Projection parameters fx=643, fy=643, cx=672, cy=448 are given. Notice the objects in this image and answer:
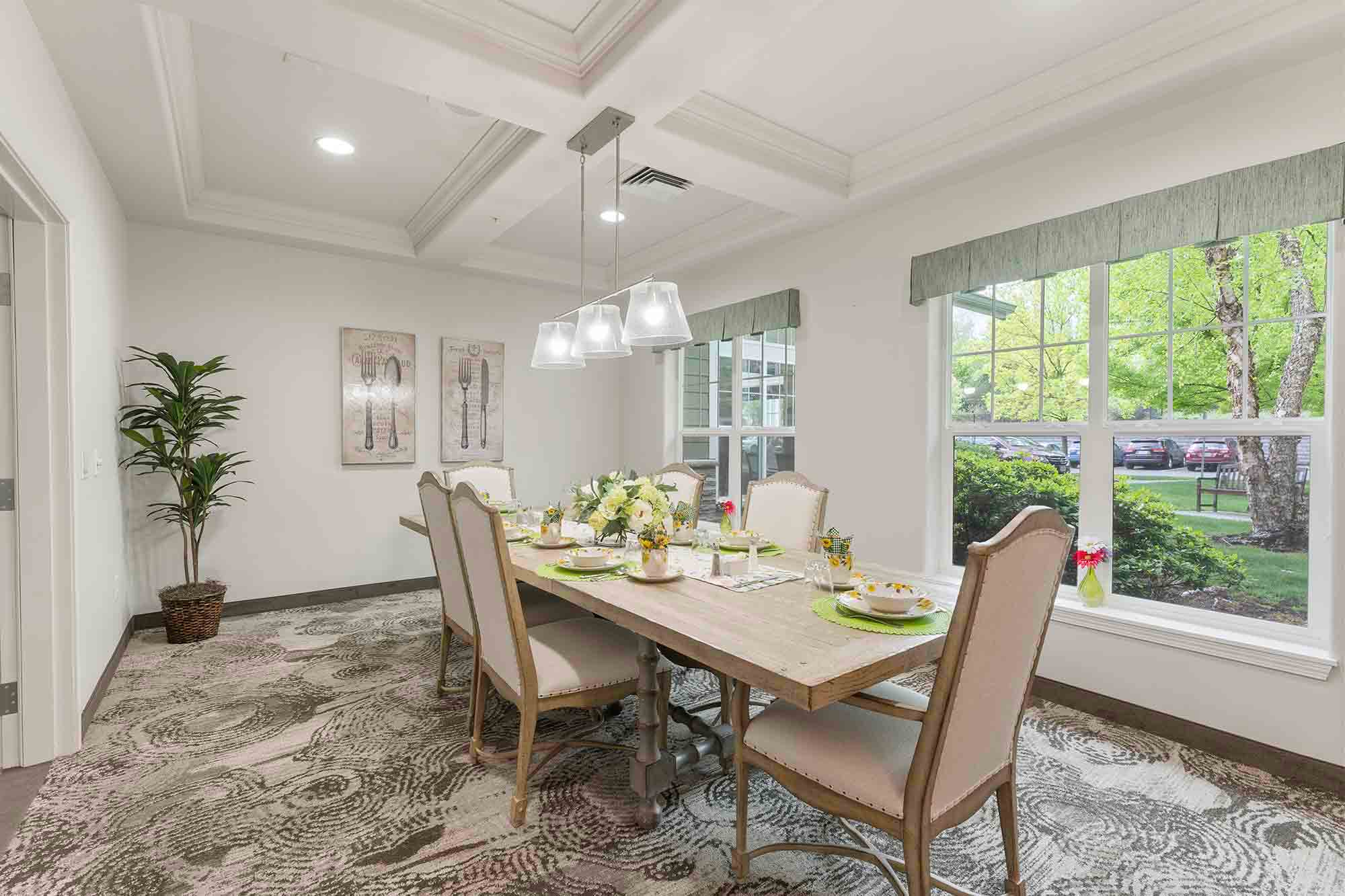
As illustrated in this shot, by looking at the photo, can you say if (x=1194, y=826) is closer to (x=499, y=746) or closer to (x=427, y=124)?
(x=499, y=746)

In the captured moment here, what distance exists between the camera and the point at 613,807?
2.03m

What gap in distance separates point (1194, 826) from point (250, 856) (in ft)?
9.10

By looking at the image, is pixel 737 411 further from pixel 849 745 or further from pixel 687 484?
pixel 849 745

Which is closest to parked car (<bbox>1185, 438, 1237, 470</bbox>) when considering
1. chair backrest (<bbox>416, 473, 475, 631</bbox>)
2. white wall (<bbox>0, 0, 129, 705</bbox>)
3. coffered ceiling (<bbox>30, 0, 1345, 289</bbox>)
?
coffered ceiling (<bbox>30, 0, 1345, 289</bbox>)

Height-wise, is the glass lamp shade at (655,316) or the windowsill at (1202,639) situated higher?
the glass lamp shade at (655,316)

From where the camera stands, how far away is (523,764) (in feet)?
6.46

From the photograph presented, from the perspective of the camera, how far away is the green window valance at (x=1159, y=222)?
2170 mm

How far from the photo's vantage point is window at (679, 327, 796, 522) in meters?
4.48

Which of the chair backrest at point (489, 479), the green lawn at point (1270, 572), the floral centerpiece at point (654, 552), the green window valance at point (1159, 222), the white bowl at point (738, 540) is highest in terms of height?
the green window valance at point (1159, 222)

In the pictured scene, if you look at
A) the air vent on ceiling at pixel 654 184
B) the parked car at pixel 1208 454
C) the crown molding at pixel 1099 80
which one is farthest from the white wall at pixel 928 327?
the air vent on ceiling at pixel 654 184

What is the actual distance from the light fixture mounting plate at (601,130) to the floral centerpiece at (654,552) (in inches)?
64.2

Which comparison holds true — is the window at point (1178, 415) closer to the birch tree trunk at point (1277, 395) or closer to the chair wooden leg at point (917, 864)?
the birch tree trunk at point (1277, 395)

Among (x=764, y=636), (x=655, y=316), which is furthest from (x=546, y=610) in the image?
(x=764, y=636)

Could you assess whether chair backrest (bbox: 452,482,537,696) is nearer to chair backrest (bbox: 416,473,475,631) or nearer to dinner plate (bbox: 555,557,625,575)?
chair backrest (bbox: 416,473,475,631)
